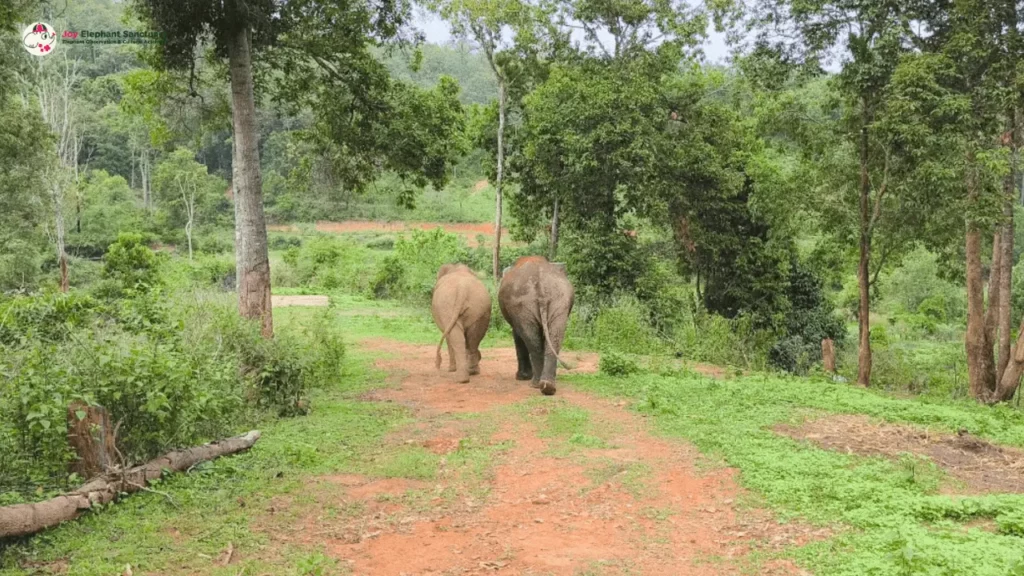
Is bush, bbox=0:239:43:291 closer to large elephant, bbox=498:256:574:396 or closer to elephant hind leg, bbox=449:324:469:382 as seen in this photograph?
elephant hind leg, bbox=449:324:469:382

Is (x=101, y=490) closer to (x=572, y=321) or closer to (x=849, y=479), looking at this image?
(x=849, y=479)

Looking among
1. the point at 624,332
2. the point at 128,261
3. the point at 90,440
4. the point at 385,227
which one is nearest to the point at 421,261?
the point at 128,261

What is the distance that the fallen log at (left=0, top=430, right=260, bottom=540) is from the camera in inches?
183

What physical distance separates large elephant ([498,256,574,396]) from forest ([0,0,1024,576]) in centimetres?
65

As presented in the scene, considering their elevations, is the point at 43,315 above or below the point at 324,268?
above

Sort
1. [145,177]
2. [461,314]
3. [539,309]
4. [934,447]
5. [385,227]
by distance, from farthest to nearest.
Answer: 1. [385,227]
2. [145,177]
3. [461,314]
4. [539,309]
5. [934,447]

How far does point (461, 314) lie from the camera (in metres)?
11.0

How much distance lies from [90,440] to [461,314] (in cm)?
590

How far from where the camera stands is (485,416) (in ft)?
28.8

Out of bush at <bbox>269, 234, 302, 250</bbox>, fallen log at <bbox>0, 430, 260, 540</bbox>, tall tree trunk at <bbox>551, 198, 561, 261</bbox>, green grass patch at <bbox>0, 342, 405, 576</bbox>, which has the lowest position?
green grass patch at <bbox>0, 342, 405, 576</bbox>

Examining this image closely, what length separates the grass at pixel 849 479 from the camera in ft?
14.6

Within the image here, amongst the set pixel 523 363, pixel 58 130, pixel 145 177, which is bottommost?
pixel 523 363

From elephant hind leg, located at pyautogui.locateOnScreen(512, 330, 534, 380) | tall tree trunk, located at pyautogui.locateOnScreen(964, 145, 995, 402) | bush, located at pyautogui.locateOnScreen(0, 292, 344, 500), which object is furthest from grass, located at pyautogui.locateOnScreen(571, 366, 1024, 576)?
bush, located at pyautogui.locateOnScreen(0, 292, 344, 500)

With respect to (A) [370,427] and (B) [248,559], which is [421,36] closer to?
(A) [370,427]
